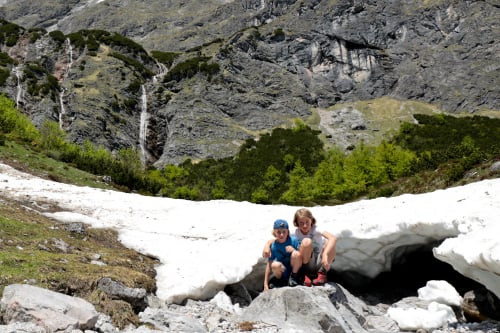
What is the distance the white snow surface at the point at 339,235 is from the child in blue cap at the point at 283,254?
5.54ft

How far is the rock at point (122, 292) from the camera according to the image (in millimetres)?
8234

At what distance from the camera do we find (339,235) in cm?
1141

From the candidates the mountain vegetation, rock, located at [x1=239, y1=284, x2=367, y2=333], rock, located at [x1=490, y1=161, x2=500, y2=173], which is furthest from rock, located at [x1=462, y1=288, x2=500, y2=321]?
rock, located at [x1=490, y1=161, x2=500, y2=173]

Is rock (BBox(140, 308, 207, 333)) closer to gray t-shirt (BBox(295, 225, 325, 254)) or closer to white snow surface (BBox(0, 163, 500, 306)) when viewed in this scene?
white snow surface (BBox(0, 163, 500, 306))

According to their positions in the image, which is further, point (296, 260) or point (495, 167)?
point (495, 167)

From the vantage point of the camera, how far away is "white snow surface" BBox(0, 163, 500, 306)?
916 centimetres

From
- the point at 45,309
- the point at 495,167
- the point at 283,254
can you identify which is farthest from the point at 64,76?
the point at 45,309

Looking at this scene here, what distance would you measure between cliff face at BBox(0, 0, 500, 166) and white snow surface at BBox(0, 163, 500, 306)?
242 ft

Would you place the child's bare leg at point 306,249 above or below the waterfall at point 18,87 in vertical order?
below

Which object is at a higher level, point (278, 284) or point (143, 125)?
point (143, 125)

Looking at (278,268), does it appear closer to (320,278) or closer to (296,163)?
(320,278)

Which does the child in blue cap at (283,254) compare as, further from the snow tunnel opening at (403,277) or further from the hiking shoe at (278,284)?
the snow tunnel opening at (403,277)

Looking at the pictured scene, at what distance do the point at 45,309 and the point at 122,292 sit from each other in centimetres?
213

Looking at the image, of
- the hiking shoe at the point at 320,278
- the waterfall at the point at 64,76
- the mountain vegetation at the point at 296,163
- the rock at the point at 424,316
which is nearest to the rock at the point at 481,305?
the rock at the point at 424,316
